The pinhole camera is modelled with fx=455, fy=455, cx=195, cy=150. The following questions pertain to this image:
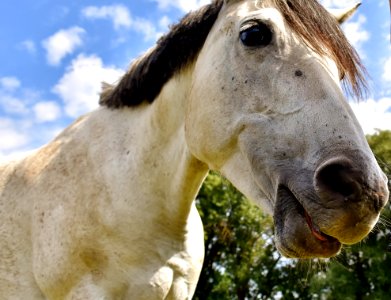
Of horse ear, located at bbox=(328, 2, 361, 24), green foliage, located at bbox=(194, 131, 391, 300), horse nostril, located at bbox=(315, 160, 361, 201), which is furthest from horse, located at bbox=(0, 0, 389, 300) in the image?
green foliage, located at bbox=(194, 131, 391, 300)

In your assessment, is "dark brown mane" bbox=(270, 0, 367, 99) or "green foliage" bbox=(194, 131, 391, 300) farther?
"green foliage" bbox=(194, 131, 391, 300)

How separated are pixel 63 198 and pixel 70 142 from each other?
0.53m

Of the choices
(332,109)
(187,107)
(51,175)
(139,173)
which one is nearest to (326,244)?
(332,109)

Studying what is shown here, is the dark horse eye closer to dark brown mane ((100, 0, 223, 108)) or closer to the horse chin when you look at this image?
dark brown mane ((100, 0, 223, 108))

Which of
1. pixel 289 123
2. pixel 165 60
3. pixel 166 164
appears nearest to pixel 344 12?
pixel 165 60

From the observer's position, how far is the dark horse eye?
2396 mm

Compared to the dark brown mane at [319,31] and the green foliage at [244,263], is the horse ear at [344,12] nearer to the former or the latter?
the dark brown mane at [319,31]

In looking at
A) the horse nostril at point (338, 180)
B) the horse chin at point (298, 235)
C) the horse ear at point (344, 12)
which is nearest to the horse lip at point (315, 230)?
the horse chin at point (298, 235)

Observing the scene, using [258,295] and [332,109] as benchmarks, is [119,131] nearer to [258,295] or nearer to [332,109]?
[332,109]

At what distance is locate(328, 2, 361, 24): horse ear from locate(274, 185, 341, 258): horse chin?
1606mm

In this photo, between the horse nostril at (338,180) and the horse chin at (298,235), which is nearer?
the horse nostril at (338,180)

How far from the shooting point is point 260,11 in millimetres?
2480

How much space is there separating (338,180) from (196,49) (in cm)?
154

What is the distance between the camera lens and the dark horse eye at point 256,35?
240 centimetres
